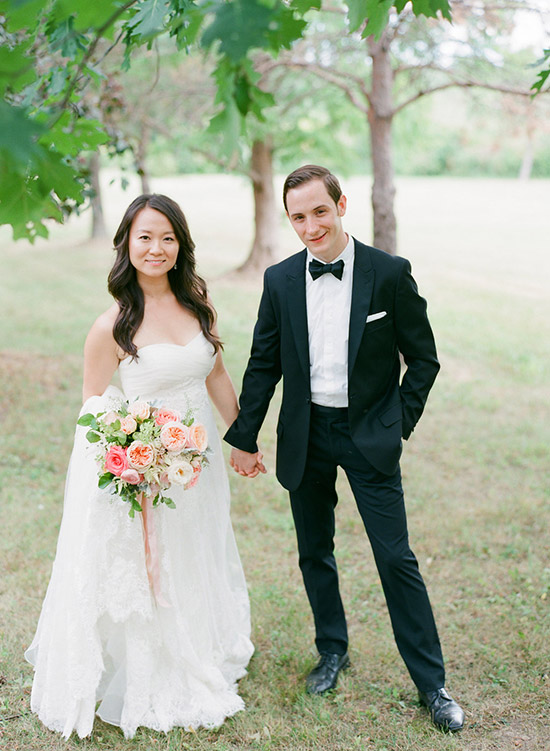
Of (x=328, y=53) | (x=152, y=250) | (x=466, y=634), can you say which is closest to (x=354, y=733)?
(x=466, y=634)

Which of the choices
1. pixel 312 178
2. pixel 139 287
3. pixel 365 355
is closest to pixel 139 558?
pixel 139 287

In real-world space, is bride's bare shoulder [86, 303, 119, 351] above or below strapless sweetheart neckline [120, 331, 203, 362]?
above

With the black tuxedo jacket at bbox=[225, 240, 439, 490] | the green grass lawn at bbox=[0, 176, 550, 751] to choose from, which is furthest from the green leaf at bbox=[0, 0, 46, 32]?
the green grass lawn at bbox=[0, 176, 550, 751]

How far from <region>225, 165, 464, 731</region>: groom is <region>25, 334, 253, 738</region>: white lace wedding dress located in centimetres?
47

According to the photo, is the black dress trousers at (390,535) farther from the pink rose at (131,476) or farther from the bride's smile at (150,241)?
the bride's smile at (150,241)

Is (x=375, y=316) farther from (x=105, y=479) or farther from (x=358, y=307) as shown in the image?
(x=105, y=479)

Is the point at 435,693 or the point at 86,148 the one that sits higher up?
the point at 86,148

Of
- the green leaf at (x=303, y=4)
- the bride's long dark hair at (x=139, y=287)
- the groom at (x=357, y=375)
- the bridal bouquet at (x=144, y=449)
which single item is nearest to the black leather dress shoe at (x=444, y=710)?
the groom at (x=357, y=375)

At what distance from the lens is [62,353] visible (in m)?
9.88

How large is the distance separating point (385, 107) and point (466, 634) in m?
6.24

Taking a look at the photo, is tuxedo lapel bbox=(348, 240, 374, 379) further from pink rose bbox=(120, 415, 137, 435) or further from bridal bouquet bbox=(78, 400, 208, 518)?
pink rose bbox=(120, 415, 137, 435)

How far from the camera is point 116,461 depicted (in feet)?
9.89

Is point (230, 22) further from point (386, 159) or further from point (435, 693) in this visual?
point (386, 159)

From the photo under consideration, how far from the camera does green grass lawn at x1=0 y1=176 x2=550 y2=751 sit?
3.32 m
